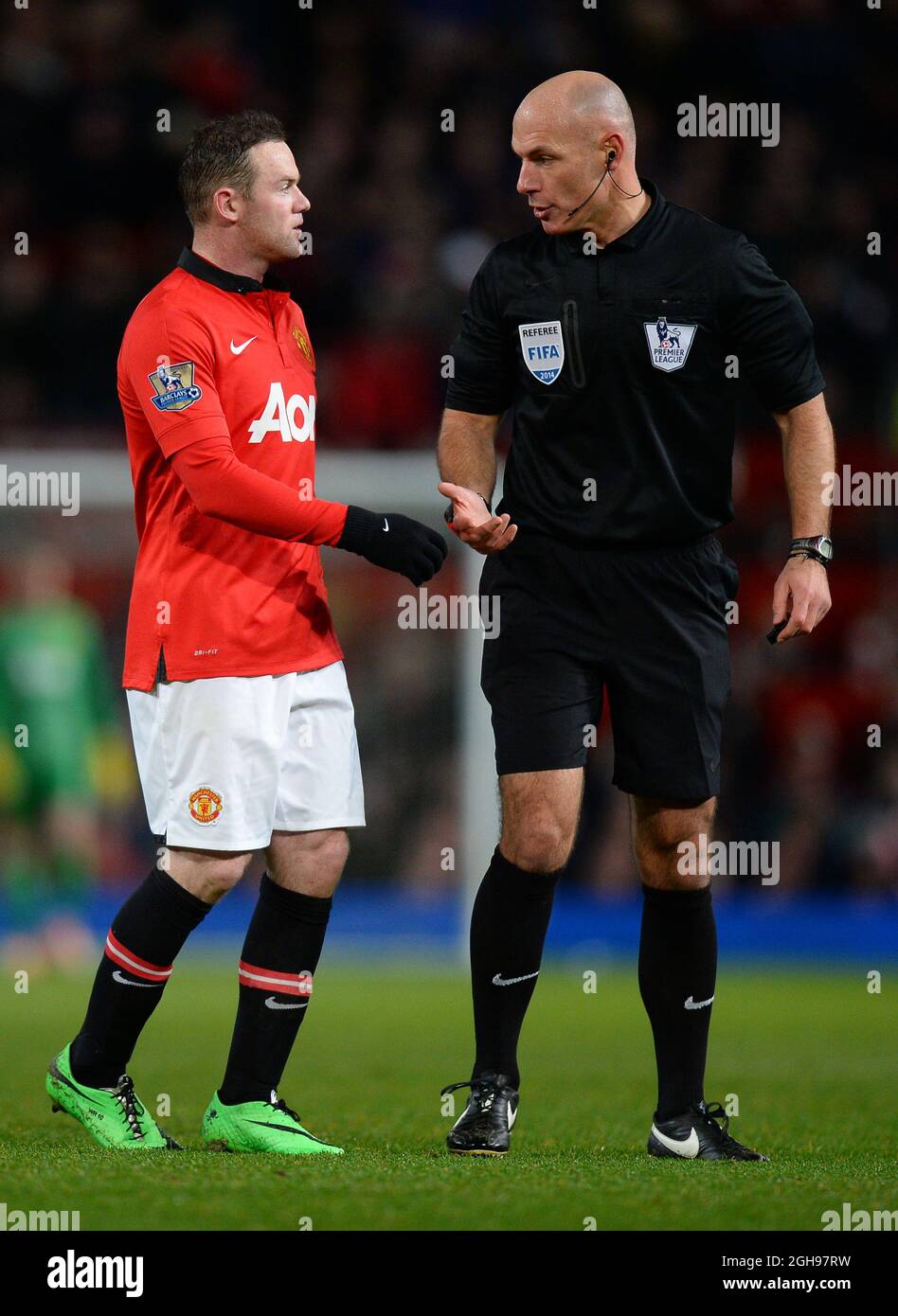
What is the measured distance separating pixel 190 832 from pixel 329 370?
317 inches

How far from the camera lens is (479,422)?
14.3ft

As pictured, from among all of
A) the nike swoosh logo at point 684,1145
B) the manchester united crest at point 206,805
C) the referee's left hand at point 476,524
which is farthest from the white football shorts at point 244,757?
the nike swoosh logo at point 684,1145

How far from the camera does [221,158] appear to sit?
4195mm

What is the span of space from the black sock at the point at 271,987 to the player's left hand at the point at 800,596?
46.6 inches

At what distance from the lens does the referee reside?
13.4 feet

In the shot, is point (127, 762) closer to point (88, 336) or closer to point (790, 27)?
point (88, 336)

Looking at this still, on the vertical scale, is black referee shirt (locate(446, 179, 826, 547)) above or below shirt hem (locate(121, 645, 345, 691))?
above

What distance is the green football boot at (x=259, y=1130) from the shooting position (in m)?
3.98

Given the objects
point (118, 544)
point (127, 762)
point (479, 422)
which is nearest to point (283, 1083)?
point (479, 422)

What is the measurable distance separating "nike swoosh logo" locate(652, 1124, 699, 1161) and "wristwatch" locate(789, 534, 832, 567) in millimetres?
1258

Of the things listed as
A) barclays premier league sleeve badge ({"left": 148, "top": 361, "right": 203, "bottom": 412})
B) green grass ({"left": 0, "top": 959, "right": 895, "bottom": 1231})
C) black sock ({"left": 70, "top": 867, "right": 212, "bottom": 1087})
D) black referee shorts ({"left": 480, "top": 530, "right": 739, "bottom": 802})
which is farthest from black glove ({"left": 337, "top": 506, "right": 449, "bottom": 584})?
green grass ({"left": 0, "top": 959, "right": 895, "bottom": 1231})

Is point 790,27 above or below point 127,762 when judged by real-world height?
above

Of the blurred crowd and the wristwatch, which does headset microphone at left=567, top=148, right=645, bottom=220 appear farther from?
the blurred crowd

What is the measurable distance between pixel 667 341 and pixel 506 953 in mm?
1371
